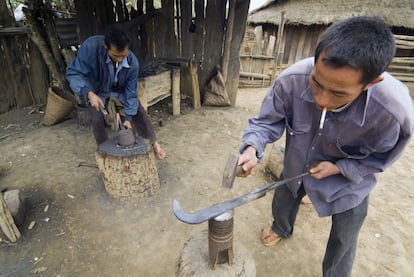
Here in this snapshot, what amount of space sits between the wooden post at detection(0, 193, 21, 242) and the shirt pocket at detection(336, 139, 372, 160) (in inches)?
103

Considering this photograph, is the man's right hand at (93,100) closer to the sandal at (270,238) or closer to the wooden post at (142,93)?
the wooden post at (142,93)

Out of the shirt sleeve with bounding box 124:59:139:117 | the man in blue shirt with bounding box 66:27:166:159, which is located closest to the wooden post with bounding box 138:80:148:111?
the man in blue shirt with bounding box 66:27:166:159

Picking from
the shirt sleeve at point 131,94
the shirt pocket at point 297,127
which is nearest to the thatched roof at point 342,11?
the shirt sleeve at point 131,94

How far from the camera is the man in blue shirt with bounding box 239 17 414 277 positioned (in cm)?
101

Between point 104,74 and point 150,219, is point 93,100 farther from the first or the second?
point 150,219

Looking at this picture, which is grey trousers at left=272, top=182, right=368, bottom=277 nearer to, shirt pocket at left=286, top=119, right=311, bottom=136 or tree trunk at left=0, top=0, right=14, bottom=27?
shirt pocket at left=286, top=119, right=311, bottom=136

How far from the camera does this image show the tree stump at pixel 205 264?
1439mm

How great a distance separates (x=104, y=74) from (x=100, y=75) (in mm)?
88

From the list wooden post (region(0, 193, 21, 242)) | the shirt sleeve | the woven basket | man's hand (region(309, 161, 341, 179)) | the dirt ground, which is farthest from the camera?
the woven basket

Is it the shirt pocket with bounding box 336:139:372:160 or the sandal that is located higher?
the shirt pocket with bounding box 336:139:372:160

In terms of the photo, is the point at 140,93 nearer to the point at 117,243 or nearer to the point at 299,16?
the point at 117,243

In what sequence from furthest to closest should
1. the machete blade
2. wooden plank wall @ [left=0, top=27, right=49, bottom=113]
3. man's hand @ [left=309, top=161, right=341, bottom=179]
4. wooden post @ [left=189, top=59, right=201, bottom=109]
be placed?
1. wooden post @ [left=189, top=59, right=201, bottom=109]
2. wooden plank wall @ [left=0, top=27, right=49, bottom=113]
3. man's hand @ [left=309, top=161, right=341, bottom=179]
4. the machete blade

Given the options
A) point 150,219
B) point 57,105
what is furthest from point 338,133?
point 57,105

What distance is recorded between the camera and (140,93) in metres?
4.16
